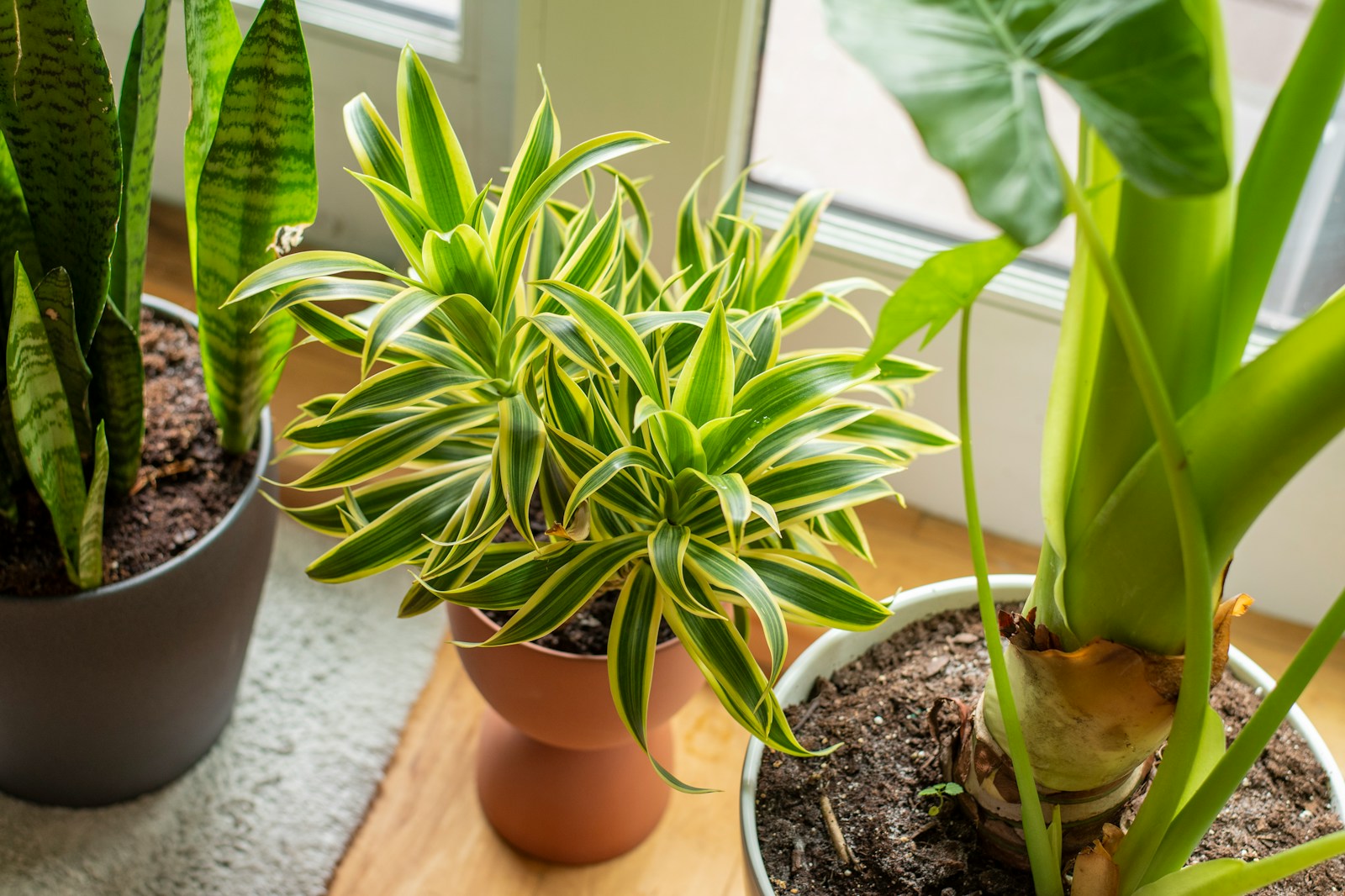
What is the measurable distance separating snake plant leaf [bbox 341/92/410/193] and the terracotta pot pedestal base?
50cm

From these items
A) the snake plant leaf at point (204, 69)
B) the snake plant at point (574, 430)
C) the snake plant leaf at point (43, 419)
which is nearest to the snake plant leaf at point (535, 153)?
the snake plant at point (574, 430)

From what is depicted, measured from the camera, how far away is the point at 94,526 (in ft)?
2.74

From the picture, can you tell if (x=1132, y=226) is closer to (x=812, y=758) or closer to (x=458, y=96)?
(x=812, y=758)

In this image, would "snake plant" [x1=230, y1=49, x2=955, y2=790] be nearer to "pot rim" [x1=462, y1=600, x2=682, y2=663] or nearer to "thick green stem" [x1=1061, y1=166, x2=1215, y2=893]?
"pot rim" [x1=462, y1=600, x2=682, y2=663]

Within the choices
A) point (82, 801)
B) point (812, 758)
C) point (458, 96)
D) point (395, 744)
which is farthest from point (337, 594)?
point (812, 758)

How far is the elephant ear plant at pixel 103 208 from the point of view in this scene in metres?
0.75

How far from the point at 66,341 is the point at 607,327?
0.41 m

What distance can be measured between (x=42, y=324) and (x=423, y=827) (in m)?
0.58

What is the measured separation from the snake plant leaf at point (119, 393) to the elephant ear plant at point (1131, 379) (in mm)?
646

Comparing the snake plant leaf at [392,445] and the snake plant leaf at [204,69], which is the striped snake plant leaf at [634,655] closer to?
the snake plant leaf at [392,445]

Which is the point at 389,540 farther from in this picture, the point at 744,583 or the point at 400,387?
the point at 744,583

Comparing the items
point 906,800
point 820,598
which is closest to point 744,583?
point 820,598

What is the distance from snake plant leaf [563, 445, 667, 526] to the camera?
641 mm

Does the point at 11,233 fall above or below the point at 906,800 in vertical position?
above
